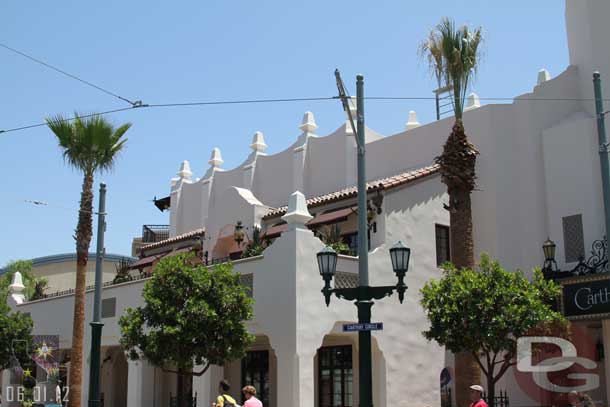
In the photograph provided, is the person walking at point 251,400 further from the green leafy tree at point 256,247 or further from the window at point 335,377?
the window at point 335,377

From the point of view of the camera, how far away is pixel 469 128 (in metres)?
25.5

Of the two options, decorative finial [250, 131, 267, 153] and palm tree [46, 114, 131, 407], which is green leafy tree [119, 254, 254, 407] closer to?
palm tree [46, 114, 131, 407]

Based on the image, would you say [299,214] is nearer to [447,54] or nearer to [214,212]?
[447,54]

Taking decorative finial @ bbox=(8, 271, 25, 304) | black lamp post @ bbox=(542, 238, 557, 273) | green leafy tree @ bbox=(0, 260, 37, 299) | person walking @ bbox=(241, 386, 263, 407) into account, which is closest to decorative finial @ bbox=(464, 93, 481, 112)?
black lamp post @ bbox=(542, 238, 557, 273)

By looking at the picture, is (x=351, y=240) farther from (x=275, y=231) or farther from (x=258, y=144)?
(x=258, y=144)

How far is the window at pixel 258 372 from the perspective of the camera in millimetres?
26344

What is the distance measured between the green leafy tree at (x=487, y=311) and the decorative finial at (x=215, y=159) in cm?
1840

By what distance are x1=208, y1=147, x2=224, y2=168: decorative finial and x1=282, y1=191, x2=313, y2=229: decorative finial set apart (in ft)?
47.8

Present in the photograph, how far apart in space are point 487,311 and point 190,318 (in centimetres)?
724

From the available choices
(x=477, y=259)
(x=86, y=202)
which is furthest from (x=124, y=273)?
(x=477, y=259)

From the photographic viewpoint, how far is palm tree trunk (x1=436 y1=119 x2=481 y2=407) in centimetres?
1923

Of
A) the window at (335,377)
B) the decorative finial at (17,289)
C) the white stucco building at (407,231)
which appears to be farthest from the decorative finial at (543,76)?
the decorative finial at (17,289)

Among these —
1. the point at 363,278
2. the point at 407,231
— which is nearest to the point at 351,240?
the point at 407,231

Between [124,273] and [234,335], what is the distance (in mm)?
10162
